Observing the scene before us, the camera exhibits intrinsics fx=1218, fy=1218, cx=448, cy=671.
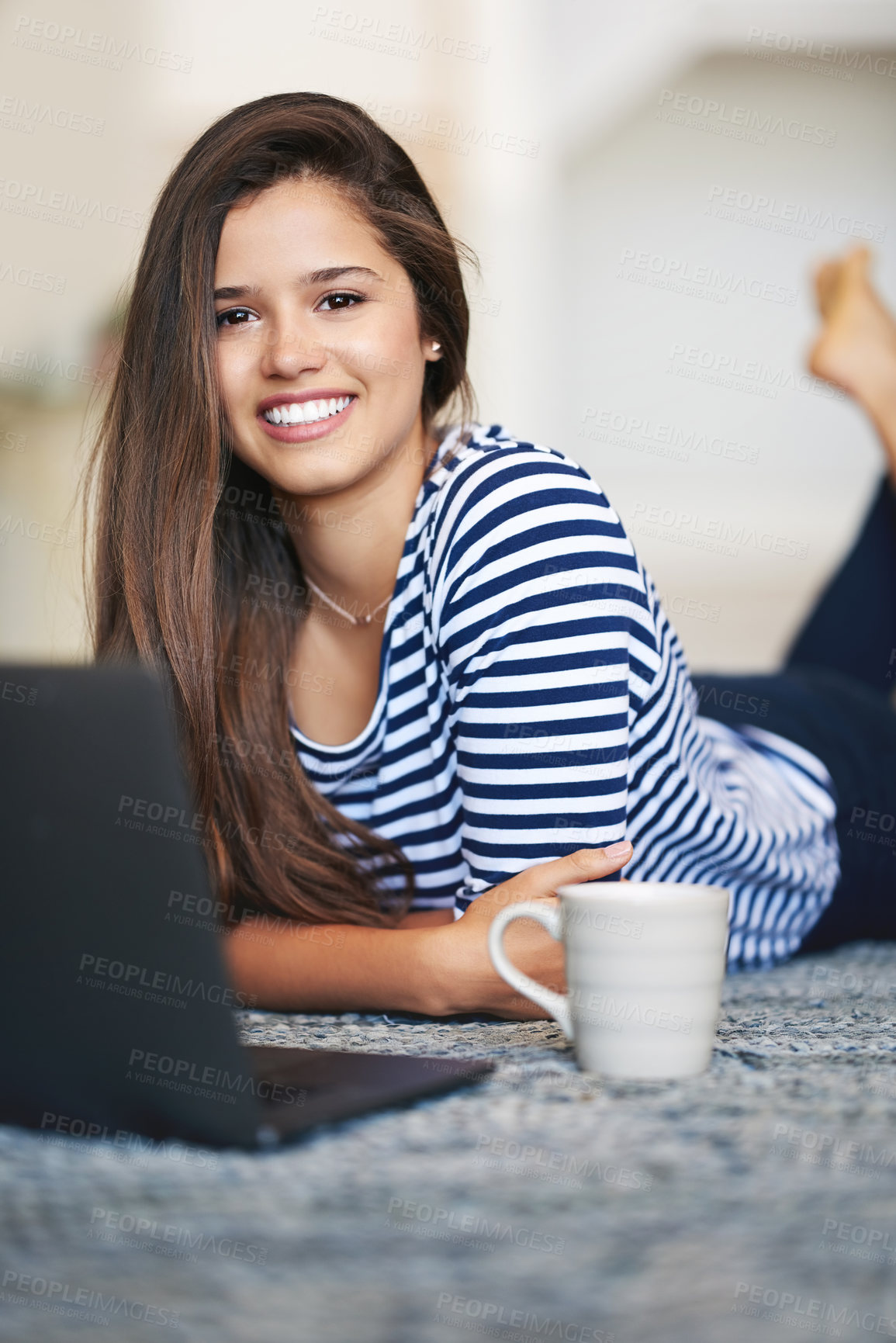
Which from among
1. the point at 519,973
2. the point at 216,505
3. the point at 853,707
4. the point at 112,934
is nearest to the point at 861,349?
the point at 853,707

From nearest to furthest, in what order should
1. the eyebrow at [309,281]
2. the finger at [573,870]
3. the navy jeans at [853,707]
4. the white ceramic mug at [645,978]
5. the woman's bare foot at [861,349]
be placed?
the white ceramic mug at [645,978] → the finger at [573,870] → the eyebrow at [309,281] → the navy jeans at [853,707] → the woman's bare foot at [861,349]

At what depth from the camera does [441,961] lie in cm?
82

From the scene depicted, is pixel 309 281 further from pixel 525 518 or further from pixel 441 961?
pixel 441 961

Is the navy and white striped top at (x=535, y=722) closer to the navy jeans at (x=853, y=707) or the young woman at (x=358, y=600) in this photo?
the young woman at (x=358, y=600)

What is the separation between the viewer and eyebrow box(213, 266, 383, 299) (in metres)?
1.05

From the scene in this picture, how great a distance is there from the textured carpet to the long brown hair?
1.67ft

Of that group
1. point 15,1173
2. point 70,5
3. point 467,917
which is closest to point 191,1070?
point 15,1173

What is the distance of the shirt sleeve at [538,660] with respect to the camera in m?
0.87

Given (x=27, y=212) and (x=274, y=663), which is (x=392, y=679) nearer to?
(x=274, y=663)

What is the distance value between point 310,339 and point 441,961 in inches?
21.8

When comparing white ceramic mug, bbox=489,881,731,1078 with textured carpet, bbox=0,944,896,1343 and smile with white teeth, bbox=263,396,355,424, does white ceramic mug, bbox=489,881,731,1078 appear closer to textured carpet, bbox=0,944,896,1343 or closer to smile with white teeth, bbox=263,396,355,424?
textured carpet, bbox=0,944,896,1343

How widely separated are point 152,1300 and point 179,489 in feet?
2.64

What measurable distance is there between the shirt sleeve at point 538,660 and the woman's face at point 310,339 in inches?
7.3

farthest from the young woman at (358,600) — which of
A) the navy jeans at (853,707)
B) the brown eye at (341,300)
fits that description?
the navy jeans at (853,707)
